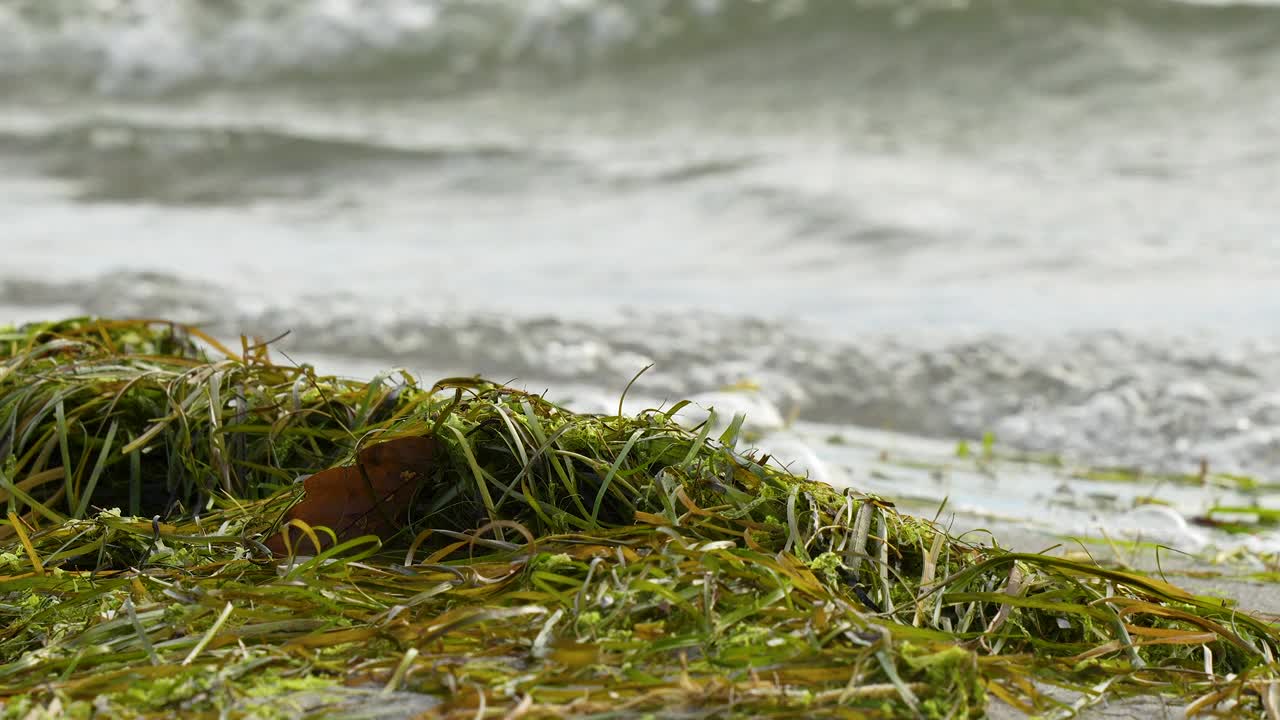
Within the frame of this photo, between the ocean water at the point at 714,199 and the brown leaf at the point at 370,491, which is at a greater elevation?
the ocean water at the point at 714,199

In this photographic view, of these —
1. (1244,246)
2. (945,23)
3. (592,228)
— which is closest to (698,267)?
(592,228)

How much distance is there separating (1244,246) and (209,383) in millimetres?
5476

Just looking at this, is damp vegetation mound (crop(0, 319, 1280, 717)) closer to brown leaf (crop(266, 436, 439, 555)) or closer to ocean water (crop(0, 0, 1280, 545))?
brown leaf (crop(266, 436, 439, 555))

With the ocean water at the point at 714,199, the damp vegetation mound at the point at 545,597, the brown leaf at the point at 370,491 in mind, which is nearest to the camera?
the damp vegetation mound at the point at 545,597

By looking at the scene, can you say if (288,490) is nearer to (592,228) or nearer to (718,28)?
(592,228)

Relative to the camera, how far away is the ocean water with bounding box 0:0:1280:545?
4148 millimetres

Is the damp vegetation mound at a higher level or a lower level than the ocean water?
lower

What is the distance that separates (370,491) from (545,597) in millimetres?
351

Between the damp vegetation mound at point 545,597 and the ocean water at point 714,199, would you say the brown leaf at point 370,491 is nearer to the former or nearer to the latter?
the damp vegetation mound at point 545,597

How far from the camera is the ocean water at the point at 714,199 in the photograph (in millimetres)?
4148

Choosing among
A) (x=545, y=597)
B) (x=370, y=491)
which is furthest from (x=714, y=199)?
(x=545, y=597)

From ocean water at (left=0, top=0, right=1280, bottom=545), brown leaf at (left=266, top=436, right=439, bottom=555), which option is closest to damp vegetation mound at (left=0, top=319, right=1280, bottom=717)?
brown leaf at (left=266, top=436, right=439, bottom=555)

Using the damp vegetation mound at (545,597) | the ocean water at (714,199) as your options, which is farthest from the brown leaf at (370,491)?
the ocean water at (714,199)

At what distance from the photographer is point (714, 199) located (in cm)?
718
